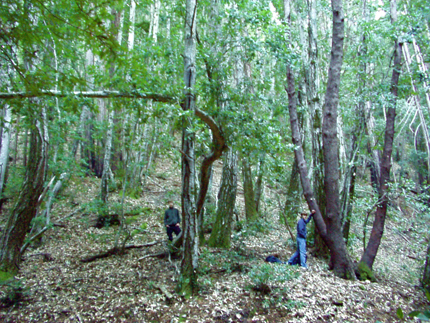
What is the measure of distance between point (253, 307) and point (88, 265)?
12.6ft

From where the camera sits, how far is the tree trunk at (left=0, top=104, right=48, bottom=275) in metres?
5.36

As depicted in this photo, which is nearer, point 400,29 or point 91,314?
point 91,314

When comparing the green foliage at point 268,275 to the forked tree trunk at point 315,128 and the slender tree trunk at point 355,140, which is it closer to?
the forked tree trunk at point 315,128

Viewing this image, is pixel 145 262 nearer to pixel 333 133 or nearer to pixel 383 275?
pixel 333 133

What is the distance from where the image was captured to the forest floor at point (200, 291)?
4414 millimetres

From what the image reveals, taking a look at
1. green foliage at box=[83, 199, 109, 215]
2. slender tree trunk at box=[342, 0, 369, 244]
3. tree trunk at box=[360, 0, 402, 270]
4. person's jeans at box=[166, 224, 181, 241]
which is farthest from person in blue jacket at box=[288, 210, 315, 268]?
green foliage at box=[83, 199, 109, 215]

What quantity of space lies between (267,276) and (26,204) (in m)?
4.62

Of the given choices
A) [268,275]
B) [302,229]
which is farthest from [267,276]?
[302,229]

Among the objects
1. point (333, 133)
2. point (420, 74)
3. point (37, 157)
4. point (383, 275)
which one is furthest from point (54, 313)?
point (420, 74)

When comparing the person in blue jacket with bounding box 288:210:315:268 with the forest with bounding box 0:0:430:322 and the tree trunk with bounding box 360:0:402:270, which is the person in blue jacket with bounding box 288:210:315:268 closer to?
the forest with bounding box 0:0:430:322

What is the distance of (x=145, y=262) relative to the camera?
6332mm

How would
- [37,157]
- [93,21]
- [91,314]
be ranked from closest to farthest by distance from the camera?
[93,21]
[91,314]
[37,157]

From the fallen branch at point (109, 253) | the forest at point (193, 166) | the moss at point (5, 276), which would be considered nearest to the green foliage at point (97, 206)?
the forest at point (193, 166)

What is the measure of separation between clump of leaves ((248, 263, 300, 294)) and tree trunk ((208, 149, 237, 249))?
1970 millimetres
